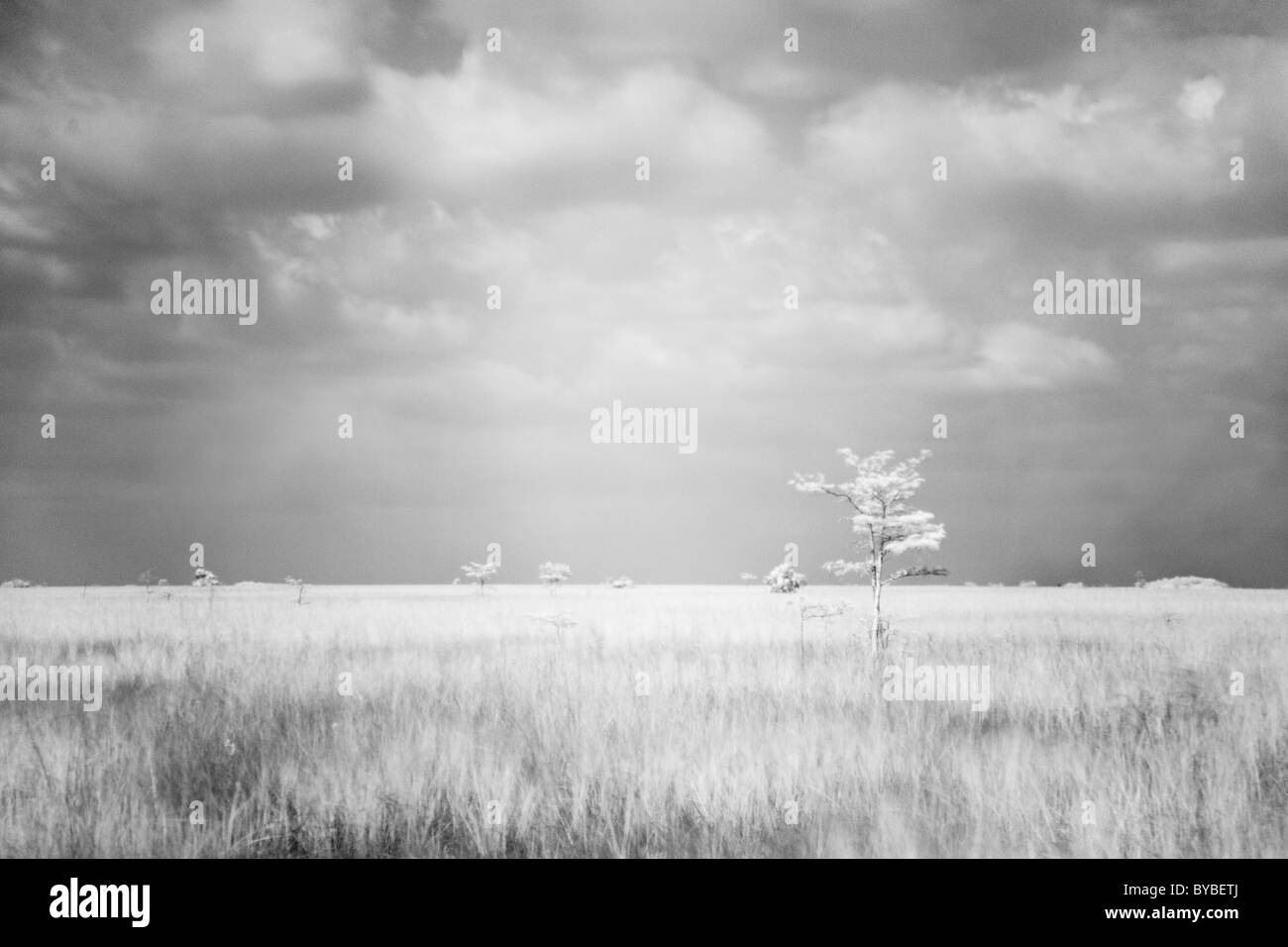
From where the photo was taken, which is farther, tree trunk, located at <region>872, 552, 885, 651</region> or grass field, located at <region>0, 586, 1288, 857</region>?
tree trunk, located at <region>872, 552, 885, 651</region>

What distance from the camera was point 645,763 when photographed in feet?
24.7

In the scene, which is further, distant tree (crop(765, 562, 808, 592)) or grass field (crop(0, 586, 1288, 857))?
distant tree (crop(765, 562, 808, 592))

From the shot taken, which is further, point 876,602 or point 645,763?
point 876,602

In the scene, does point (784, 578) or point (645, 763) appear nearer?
point (645, 763)

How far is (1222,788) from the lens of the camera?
7.00 metres

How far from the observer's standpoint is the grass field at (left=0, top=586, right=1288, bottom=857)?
21.0ft

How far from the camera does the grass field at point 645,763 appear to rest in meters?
6.39

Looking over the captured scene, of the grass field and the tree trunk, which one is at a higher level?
the tree trunk

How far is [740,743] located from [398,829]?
125 inches

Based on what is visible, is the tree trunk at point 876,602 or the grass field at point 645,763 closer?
the grass field at point 645,763

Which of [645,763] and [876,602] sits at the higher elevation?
[876,602]
